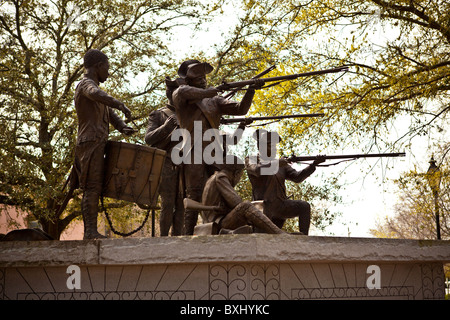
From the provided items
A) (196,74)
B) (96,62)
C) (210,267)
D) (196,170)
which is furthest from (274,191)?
(96,62)

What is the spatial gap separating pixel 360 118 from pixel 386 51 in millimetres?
1480

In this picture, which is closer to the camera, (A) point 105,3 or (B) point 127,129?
(B) point 127,129

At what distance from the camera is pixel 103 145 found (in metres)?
6.89

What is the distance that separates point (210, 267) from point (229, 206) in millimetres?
973

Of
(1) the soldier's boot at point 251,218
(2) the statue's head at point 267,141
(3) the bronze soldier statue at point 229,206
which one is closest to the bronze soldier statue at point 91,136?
(3) the bronze soldier statue at point 229,206

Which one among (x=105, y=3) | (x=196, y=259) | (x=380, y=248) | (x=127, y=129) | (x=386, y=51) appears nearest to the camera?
(x=196, y=259)

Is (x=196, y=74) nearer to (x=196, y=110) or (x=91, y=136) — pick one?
(x=196, y=110)

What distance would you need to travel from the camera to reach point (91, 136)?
684 cm

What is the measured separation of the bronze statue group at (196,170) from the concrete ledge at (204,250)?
1.70ft

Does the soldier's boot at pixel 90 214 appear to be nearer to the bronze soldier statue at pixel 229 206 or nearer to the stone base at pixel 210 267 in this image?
the stone base at pixel 210 267

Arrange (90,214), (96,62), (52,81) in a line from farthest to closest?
(52,81) → (96,62) → (90,214)

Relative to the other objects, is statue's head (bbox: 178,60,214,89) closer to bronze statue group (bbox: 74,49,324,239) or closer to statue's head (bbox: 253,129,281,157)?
bronze statue group (bbox: 74,49,324,239)
